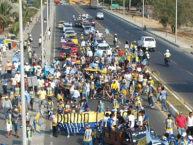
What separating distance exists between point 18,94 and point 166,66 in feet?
55.6

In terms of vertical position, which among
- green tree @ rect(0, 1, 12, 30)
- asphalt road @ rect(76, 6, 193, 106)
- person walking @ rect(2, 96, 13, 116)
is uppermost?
green tree @ rect(0, 1, 12, 30)

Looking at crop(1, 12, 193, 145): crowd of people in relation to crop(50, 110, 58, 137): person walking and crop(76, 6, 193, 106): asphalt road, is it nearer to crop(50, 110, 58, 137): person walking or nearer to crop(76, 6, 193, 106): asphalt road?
crop(50, 110, 58, 137): person walking

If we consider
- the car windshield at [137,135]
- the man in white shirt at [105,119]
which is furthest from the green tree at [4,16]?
the car windshield at [137,135]

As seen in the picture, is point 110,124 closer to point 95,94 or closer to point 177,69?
point 95,94

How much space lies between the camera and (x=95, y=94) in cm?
3009

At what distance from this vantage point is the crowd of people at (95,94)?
69.9 feet

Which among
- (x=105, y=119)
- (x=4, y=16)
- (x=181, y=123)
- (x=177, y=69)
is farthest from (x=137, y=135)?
(x=4, y=16)

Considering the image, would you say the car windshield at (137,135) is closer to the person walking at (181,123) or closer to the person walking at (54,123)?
the person walking at (181,123)

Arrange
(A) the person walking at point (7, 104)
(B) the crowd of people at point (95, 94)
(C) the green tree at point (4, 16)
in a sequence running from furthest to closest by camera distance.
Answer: (C) the green tree at point (4, 16) → (A) the person walking at point (7, 104) → (B) the crowd of people at point (95, 94)

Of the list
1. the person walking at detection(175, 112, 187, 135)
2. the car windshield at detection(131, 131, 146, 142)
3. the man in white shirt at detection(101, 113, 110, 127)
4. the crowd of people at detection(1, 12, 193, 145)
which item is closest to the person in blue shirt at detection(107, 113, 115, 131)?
the crowd of people at detection(1, 12, 193, 145)

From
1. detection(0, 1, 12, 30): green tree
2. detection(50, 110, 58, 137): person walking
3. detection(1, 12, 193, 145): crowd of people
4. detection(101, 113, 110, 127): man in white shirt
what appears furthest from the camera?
detection(0, 1, 12, 30): green tree

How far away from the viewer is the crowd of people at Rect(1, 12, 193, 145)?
21.3 m

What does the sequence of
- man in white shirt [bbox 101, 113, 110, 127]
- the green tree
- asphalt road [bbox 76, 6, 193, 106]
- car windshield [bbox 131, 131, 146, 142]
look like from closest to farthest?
car windshield [bbox 131, 131, 146, 142] < man in white shirt [bbox 101, 113, 110, 127] < asphalt road [bbox 76, 6, 193, 106] < the green tree

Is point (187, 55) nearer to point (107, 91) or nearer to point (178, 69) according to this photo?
point (178, 69)
